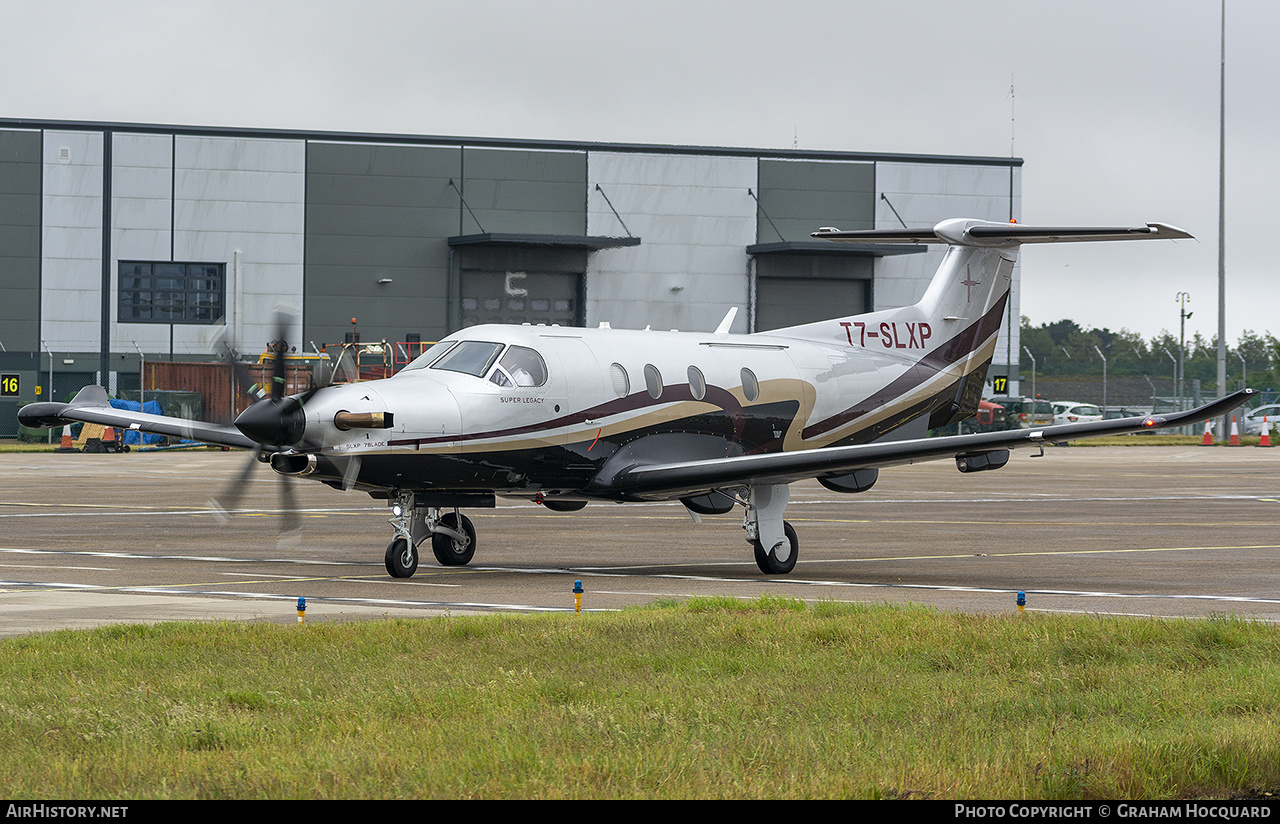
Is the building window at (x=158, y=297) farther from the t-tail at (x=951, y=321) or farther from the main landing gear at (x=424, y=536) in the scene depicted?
the main landing gear at (x=424, y=536)

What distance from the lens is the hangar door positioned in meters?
74.1

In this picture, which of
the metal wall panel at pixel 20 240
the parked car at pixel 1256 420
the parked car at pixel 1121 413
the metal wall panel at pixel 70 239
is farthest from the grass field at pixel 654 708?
the parked car at pixel 1121 413

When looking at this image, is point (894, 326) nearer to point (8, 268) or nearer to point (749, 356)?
point (749, 356)

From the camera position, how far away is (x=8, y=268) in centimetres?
6738

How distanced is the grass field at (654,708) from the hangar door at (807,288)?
61355mm

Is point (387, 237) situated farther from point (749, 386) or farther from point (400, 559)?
point (400, 559)

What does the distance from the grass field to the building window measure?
5860 centimetres

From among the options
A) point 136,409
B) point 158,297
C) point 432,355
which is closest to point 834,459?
point 432,355

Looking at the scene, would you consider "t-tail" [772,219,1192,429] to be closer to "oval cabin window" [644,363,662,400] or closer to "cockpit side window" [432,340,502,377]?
"oval cabin window" [644,363,662,400]

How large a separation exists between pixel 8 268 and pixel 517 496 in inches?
2173

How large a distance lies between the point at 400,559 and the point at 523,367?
2.91 metres

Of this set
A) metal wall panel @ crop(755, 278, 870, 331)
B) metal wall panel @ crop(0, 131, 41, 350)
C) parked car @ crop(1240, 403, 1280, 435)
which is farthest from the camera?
parked car @ crop(1240, 403, 1280, 435)

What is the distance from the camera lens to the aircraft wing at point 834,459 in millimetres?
17953

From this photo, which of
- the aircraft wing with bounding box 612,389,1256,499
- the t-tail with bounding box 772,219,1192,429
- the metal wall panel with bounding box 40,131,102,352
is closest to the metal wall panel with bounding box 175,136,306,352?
the metal wall panel with bounding box 40,131,102,352
